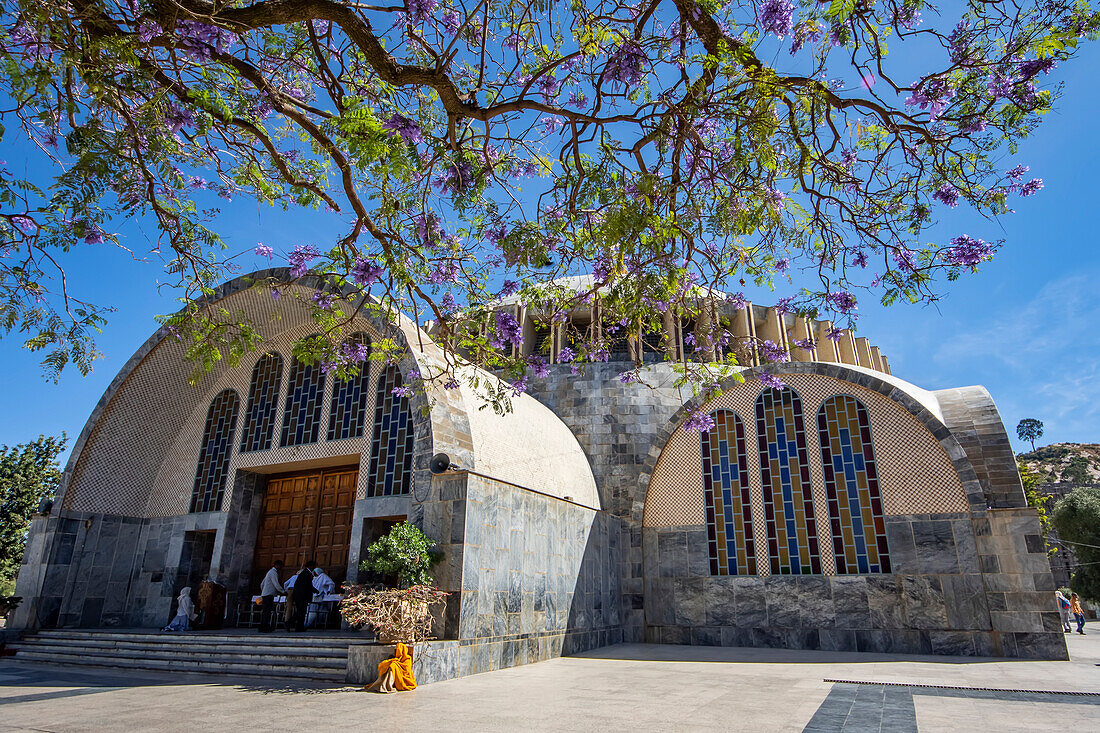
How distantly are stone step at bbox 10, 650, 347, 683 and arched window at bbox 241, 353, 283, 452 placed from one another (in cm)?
458

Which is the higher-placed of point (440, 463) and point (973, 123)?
point (973, 123)

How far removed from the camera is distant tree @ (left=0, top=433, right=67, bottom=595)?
19.3 meters

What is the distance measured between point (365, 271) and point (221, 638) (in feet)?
22.8

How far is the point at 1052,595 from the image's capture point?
34.9ft

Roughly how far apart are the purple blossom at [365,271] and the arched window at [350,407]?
672 cm

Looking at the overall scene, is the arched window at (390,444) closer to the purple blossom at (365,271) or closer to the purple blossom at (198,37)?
the purple blossom at (365,271)

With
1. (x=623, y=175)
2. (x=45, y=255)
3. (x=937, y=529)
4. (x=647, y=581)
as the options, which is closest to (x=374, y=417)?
(x=647, y=581)

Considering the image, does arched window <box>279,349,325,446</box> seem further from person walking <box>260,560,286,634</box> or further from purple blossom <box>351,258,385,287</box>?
purple blossom <box>351,258,385,287</box>

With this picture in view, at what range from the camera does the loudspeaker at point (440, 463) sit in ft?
29.9

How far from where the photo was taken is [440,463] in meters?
9.15

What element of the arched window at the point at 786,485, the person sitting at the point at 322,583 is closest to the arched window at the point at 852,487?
the arched window at the point at 786,485

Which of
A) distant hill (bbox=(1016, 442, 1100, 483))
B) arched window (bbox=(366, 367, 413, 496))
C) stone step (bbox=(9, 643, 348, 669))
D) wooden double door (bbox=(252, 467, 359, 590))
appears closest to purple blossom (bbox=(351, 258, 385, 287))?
stone step (bbox=(9, 643, 348, 669))

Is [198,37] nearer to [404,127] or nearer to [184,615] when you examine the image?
[404,127]

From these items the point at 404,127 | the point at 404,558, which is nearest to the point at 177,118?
the point at 404,127
